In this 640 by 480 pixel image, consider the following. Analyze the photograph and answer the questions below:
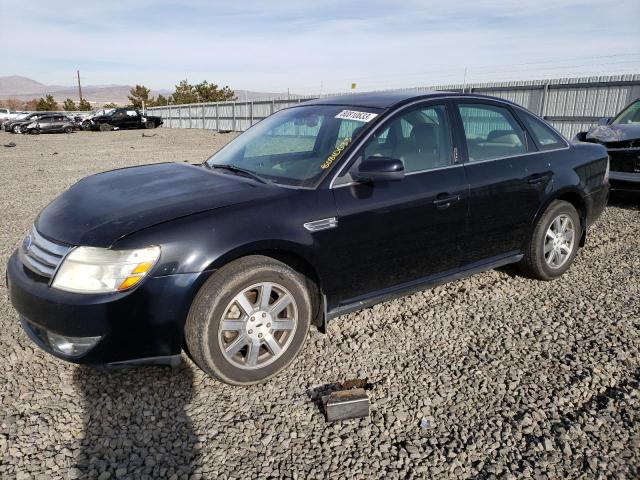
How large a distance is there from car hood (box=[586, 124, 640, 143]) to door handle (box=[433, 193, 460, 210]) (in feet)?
16.6

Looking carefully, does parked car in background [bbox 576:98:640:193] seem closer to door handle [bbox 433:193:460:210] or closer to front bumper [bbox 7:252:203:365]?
door handle [bbox 433:193:460:210]

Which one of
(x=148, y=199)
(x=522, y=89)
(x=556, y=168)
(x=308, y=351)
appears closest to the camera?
(x=148, y=199)

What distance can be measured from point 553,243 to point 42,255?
4.04 metres

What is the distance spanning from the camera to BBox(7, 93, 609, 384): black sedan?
2602 mm

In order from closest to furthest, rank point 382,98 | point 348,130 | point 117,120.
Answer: point 348,130, point 382,98, point 117,120

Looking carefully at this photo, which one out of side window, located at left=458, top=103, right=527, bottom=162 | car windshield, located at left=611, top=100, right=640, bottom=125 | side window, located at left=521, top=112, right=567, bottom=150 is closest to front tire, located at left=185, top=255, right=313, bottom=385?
side window, located at left=458, top=103, right=527, bottom=162

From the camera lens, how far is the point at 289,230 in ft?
9.66

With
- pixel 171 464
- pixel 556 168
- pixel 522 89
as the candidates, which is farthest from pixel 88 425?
pixel 522 89

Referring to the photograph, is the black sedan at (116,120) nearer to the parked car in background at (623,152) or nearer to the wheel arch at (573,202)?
the parked car in background at (623,152)

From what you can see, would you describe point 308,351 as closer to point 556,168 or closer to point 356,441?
point 356,441

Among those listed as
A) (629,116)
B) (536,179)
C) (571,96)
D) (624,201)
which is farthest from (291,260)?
(571,96)

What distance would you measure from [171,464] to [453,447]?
1.39 meters

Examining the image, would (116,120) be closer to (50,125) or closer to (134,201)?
(50,125)

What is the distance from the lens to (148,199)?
9.82ft
